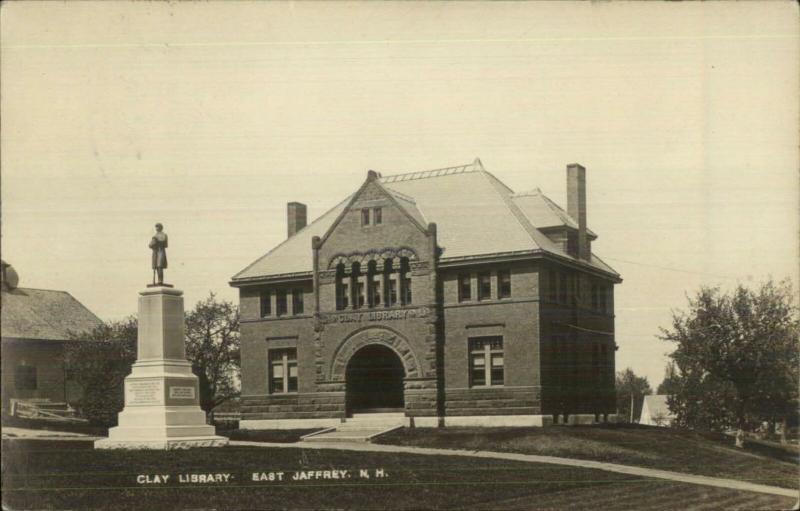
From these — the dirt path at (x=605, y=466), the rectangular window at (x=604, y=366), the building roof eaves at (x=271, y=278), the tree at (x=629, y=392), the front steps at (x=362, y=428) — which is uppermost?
the building roof eaves at (x=271, y=278)

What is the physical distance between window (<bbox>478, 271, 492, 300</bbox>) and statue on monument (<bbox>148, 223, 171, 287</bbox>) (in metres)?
12.6

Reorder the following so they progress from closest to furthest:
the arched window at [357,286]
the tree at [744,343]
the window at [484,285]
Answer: the tree at [744,343]
the window at [484,285]
the arched window at [357,286]

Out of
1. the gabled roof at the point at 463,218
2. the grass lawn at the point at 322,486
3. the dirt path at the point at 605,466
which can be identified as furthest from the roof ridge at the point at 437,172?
the grass lawn at the point at 322,486

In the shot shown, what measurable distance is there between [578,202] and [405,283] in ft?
25.0

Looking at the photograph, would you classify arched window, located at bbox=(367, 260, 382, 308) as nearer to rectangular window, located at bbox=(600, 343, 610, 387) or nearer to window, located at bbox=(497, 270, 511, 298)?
window, located at bbox=(497, 270, 511, 298)

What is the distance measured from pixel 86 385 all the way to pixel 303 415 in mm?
8959

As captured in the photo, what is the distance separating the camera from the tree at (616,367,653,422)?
9844cm

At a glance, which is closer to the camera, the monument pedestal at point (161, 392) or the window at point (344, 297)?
the monument pedestal at point (161, 392)

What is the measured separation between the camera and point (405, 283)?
35531mm

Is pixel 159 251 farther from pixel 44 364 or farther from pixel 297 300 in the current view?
pixel 297 300

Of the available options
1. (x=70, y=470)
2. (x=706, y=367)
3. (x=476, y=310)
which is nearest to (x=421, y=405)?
(x=476, y=310)

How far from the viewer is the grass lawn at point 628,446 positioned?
23812 mm

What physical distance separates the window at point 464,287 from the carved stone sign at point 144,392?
43.1ft

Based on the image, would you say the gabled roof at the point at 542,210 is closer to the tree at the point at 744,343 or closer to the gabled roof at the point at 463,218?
the gabled roof at the point at 463,218
